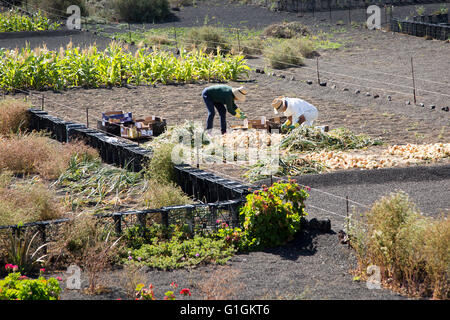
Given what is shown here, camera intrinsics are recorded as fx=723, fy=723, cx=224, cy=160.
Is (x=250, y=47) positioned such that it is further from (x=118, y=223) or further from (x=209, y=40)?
(x=118, y=223)

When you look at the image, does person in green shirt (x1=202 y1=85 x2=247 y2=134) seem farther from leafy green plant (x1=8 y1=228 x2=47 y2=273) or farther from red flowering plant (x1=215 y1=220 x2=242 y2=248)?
leafy green plant (x1=8 y1=228 x2=47 y2=273)

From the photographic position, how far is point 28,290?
19.5 feet

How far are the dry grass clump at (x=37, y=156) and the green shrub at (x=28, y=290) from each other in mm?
5554

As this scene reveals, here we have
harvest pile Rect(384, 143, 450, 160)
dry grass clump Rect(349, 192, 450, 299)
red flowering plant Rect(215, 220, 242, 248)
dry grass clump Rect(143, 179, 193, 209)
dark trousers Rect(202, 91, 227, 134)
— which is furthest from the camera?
dark trousers Rect(202, 91, 227, 134)

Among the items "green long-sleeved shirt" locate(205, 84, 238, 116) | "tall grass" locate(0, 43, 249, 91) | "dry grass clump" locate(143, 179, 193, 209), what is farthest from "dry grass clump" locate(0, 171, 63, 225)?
"tall grass" locate(0, 43, 249, 91)

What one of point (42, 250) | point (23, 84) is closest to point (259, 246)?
point (42, 250)

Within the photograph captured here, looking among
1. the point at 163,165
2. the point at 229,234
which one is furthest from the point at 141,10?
the point at 229,234

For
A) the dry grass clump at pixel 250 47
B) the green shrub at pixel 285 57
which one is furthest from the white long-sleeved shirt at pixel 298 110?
the dry grass clump at pixel 250 47

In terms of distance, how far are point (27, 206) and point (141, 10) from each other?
26.3 metres

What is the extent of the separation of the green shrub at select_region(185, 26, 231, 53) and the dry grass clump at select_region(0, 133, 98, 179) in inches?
515

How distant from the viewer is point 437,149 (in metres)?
12.5

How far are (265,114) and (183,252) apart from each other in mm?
9126

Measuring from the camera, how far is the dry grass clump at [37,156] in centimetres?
1167

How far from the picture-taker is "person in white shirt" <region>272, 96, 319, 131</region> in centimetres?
1370
